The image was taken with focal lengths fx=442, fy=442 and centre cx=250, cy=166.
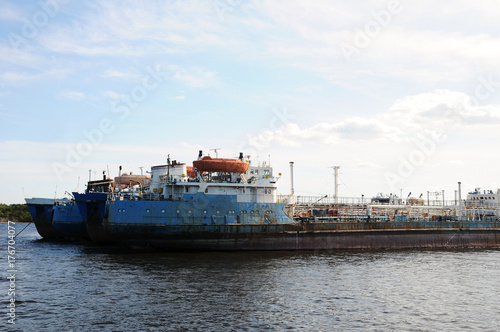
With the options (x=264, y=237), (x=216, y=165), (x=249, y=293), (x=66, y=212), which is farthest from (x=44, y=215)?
(x=249, y=293)

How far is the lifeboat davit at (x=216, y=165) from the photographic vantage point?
41844mm

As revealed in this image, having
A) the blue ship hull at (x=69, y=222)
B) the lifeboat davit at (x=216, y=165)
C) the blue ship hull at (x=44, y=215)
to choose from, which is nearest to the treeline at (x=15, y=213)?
the blue ship hull at (x=44, y=215)

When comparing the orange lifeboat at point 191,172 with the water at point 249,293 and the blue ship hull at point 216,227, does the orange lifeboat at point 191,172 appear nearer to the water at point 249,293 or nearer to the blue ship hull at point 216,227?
the blue ship hull at point 216,227

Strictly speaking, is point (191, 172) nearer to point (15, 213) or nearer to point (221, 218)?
point (221, 218)

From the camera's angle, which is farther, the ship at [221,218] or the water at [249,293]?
the ship at [221,218]

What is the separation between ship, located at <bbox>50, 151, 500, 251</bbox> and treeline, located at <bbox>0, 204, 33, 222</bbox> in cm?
15219

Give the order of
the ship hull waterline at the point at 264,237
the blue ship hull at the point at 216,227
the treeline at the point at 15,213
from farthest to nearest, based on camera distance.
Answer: the treeline at the point at 15,213
the ship hull waterline at the point at 264,237
the blue ship hull at the point at 216,227

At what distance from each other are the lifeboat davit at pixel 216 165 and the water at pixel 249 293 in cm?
814

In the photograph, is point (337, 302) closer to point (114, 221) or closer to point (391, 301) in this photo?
point (391, 301)

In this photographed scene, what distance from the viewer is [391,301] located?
23.8 metres

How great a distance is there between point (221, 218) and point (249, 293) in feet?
52.2

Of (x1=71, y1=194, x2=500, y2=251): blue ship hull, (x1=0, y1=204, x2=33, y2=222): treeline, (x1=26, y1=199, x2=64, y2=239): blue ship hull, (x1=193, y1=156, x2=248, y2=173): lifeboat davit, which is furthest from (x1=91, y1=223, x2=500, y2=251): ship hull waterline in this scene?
(x1=0, y1=204, x2=33, y2=222): treeline

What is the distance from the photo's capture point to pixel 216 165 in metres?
42.0

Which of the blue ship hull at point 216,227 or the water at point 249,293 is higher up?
the blue ship hull at point 216,227
